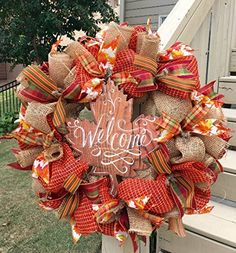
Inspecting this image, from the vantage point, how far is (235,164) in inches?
62.0

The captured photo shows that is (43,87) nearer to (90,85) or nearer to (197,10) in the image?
(90,85)

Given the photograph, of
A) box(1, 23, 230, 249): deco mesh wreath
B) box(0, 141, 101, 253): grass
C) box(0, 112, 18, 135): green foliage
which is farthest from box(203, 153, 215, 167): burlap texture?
box(0, 112, 18, 135): green foliage

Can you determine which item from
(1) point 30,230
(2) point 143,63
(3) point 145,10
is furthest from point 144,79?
(3) point 145,10

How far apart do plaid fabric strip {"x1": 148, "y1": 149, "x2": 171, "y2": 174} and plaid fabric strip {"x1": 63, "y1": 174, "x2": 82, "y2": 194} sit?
0.75ft

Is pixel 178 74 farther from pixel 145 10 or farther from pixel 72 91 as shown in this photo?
pixel 145 10

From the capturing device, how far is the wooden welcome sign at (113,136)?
38.7 inches

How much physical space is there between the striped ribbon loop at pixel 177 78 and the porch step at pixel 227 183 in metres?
0.71

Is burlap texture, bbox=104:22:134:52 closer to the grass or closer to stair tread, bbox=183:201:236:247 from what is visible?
stair tread, bbox=183:201:236:247

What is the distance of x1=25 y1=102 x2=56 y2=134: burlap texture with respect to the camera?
995 mm

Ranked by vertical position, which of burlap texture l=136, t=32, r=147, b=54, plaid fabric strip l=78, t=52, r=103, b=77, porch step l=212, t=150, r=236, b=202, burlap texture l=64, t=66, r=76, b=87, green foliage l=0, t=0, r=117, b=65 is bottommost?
porch step l=212, t=150, r=236, b=202

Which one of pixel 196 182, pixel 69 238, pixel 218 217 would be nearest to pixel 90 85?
pixel 196 182

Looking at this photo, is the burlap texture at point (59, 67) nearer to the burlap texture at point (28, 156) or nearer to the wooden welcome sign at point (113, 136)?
the wooden welcome sign at point (113, 136)

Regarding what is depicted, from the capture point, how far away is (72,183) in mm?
975

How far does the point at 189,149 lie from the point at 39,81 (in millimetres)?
501
